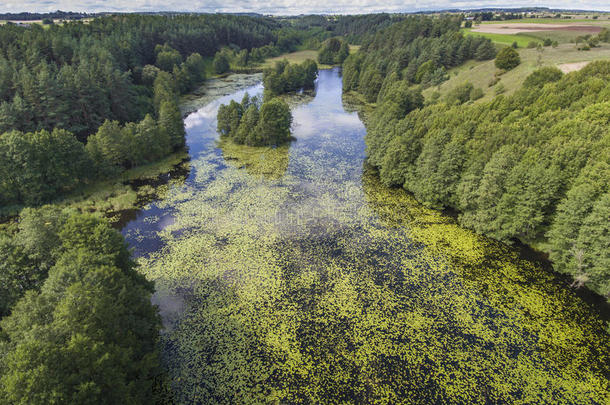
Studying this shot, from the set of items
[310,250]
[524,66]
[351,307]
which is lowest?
[351,307]

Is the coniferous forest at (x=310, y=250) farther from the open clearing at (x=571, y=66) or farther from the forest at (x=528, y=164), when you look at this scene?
the open clearing at (x=571, y=66)

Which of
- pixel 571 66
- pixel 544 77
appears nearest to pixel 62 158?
pixel 544 77

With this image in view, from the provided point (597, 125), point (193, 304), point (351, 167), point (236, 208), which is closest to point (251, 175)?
point (236, 208)

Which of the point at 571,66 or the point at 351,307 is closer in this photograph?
the point at 351,307

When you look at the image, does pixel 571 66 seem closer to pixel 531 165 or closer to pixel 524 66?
pixel 524 66

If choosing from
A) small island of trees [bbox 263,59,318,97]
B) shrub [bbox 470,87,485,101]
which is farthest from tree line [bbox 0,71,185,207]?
shrub [bbox 470,87,485,101]

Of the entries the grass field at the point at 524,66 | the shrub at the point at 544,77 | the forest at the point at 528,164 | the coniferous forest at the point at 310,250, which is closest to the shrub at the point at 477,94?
the grass field at the point at 524,66

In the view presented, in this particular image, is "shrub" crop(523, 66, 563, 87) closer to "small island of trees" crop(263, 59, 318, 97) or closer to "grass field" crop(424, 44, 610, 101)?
"grass field" crop(424, 44, 610, 101)
